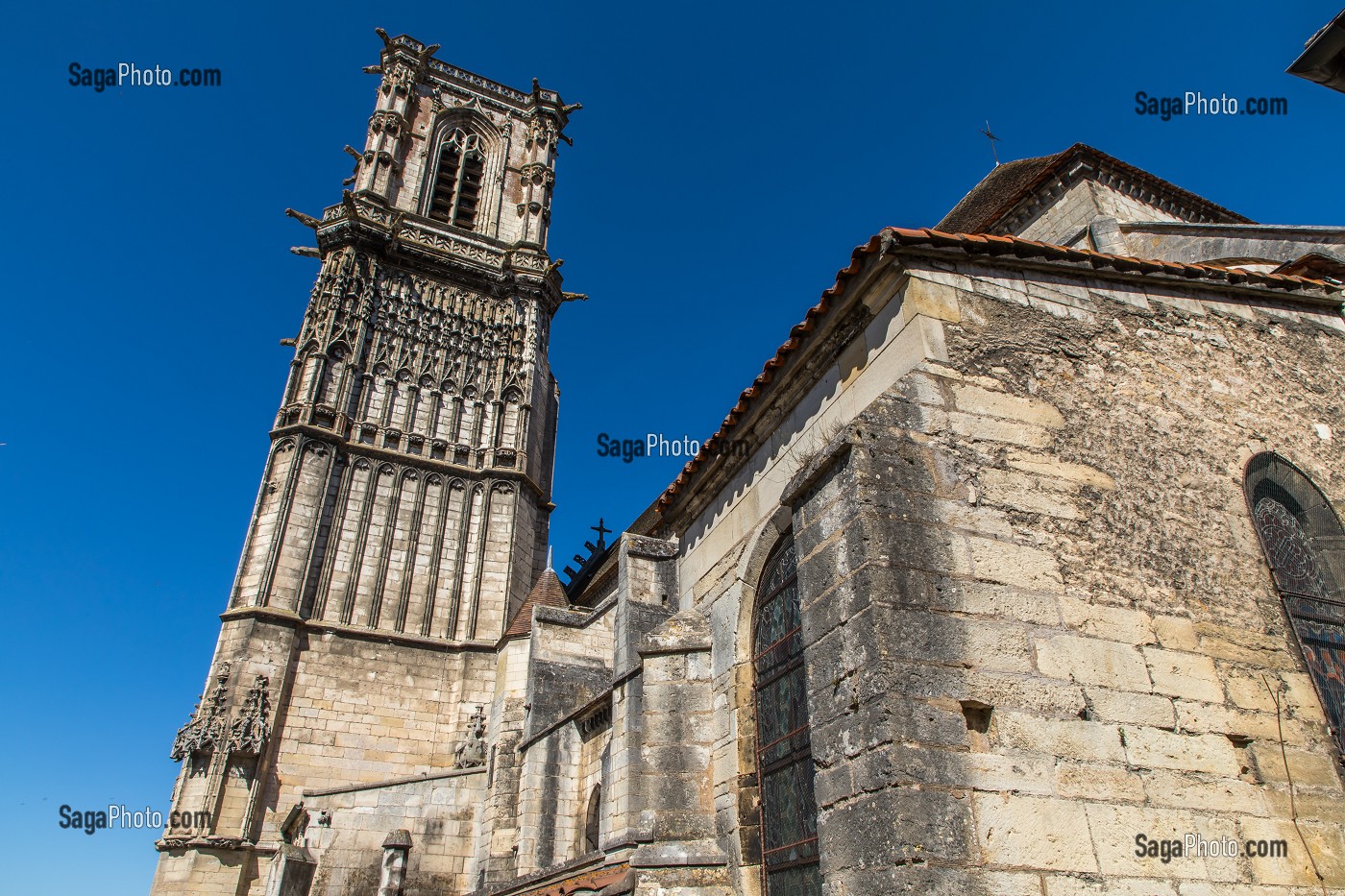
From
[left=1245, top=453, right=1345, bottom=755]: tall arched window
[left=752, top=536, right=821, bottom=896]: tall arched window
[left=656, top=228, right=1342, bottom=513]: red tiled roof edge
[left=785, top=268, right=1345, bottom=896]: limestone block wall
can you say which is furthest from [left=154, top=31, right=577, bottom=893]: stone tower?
[left=1245, top=453, right=1345, bottom=755]: tall arched window

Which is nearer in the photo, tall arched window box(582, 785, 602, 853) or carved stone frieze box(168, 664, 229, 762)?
tall arched window box(582, 785, 602, 853)

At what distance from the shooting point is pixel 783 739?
5.47 m

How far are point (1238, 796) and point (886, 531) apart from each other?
6.99 feet

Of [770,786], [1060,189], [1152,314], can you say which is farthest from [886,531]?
[1060,189]

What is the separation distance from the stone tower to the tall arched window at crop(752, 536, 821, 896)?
9201 mm

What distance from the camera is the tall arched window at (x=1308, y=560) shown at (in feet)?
15.7

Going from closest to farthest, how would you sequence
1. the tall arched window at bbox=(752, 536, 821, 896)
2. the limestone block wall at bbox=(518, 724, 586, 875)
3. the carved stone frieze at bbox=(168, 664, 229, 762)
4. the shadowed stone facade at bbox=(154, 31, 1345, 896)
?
1. the shadowed stone facade at bbox=(154, 31, 1345, 896)
2. the tall arched window at bbox=(752, 536, 821, 896)
3. the limestone block wall at bbox=(518, 724, 586, 875)
4. the carved stone frieze at bbox=(168, 664, 229, 762)

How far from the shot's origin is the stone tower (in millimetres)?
14867

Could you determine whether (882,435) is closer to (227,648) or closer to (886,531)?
(886,531)

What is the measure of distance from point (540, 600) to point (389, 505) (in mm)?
5208

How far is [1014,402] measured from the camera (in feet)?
16.0

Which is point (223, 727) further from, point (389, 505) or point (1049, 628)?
point (1049, 628)

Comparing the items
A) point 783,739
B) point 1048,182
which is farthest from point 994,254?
point 1048,182

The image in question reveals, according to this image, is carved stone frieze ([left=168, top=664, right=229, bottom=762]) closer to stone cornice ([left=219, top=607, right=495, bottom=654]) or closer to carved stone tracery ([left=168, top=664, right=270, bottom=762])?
carved stone tracery ([left=168, top=664, right=270, bottom=762])
